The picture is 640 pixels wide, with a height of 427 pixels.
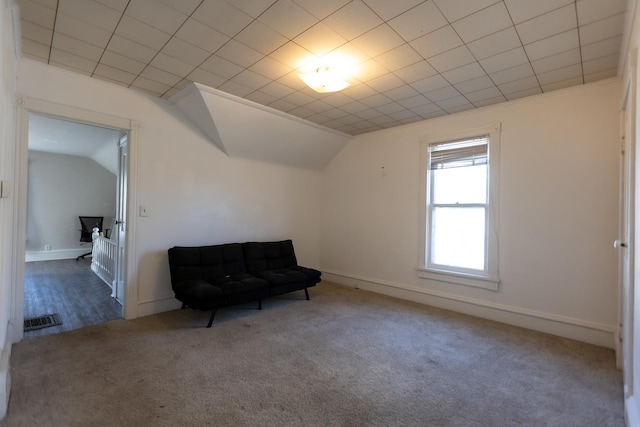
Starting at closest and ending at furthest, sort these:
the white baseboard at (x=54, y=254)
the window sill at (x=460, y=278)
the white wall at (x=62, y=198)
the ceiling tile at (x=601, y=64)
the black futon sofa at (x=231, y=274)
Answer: the ceiling tile at (x=601, y=64) → the black futon sofa at (x=231, y=274) → the window sill at (x=460, y=278) → the white baseboard at (x=54, y=254) → the white wall at (x=62, y=198)

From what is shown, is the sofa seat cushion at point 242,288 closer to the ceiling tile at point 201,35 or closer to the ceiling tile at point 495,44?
the ceiling tile at point 201,35

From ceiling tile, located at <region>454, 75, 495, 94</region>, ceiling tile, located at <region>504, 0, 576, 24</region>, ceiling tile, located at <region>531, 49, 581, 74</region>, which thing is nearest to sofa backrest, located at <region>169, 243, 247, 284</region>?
ceiling tile, located at <region>454, 75, 495, 94</region>

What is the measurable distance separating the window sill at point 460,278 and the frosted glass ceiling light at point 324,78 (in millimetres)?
2529

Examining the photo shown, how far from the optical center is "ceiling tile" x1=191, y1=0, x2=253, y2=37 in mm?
1924

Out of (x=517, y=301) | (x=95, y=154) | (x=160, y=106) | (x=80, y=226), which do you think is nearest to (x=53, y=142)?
(x=95, y=154)

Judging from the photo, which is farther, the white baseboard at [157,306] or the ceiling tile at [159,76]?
the white baseboard at [157,306]

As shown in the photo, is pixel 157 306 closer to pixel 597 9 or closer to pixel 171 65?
pixel 171 65

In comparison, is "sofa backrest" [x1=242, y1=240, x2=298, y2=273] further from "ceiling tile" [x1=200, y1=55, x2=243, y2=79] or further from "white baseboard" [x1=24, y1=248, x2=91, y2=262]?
"white baseboard" [x1=24, y1=248, x2=91, y2=262]

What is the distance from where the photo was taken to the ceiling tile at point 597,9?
182 centimetres

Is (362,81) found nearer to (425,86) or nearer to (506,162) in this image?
(425,86)

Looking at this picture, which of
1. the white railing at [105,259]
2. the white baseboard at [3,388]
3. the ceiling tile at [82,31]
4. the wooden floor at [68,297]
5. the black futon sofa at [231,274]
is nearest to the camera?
the white baseboard at [3,388]

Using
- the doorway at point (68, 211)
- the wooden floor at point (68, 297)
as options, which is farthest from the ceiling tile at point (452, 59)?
the wooden floor at point (68, 297)

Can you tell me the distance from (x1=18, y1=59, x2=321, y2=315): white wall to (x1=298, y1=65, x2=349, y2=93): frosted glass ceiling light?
1.70 meters

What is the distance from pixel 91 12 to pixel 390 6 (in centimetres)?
194
